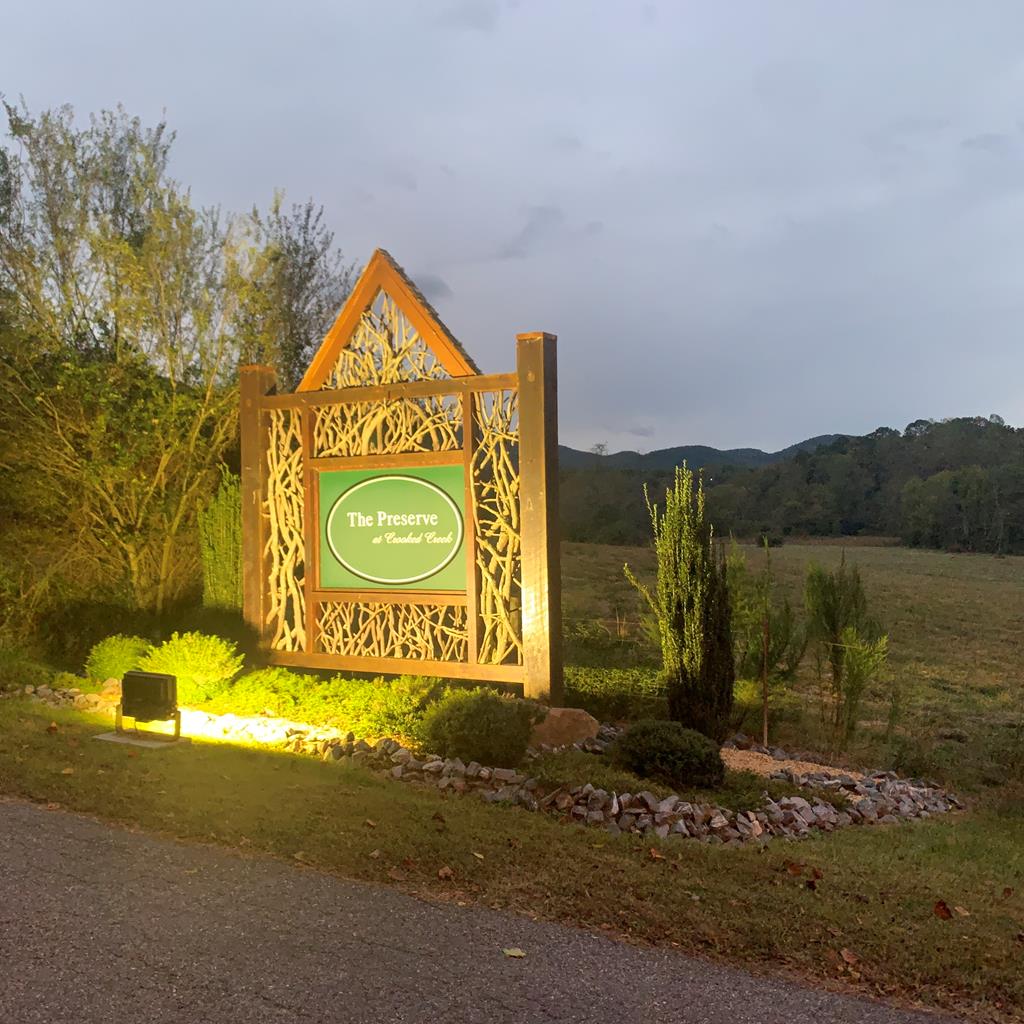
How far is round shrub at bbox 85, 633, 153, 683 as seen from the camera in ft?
34.2

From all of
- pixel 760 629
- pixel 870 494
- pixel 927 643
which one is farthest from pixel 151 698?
pixel 870 494

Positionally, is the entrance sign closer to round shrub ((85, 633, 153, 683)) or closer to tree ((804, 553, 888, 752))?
round shrub ((85, 633, 153, 683))

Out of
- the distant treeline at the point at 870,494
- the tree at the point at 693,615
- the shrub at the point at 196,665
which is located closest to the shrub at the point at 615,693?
the tree at the point at 693,615

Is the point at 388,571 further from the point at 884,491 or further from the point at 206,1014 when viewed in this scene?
the point at 884,491

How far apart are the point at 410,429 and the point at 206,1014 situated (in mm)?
7156

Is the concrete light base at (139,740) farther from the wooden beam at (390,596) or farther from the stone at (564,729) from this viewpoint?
the stone at (564,729)

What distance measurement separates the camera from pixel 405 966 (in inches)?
147

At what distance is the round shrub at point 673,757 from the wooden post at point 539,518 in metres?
1.67

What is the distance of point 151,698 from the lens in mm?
7516

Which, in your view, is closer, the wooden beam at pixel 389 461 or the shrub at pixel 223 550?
the wooden beam at pixel 389 461

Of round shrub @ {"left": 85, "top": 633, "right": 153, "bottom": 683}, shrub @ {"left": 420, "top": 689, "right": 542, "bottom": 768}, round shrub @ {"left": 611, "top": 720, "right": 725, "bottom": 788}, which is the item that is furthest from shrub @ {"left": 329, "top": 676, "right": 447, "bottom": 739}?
round shrub @ {"left": 85, "top": 633, "right": 153, "bottom": 683}

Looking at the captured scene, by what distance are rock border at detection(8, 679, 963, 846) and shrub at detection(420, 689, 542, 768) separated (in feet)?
0.33

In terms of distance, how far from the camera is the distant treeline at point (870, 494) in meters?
44.2

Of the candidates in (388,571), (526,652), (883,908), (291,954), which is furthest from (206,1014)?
(388,571)
